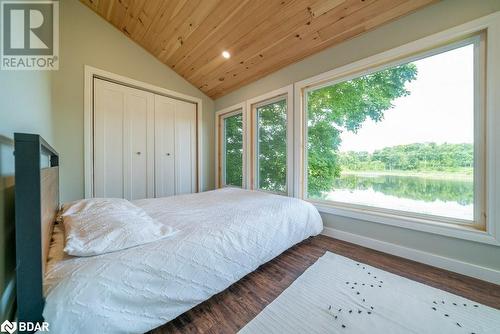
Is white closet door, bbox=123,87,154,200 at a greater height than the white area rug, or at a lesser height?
greater

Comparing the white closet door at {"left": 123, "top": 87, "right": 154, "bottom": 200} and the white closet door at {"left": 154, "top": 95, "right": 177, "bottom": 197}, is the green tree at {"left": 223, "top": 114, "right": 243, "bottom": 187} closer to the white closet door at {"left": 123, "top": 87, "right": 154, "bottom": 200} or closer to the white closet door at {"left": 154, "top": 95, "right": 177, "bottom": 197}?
the white closet door at {"left": 154, "top": 95, "right": 177, "bottom": 197}

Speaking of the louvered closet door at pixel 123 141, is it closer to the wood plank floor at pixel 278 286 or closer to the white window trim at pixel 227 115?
the white window trim at pixel 227 115

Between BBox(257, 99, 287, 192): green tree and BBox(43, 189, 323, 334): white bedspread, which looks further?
BBox(257, 99, 287, 192): green tree

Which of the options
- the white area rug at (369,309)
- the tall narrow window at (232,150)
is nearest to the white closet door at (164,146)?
the tall narrow window at (232,150)

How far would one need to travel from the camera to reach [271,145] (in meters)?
2.97

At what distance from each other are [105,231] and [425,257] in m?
2.48

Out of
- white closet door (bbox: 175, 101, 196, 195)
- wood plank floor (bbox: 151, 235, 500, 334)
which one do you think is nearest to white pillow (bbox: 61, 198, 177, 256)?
wood plank floor (bbox: 151, 235, 500, 334)

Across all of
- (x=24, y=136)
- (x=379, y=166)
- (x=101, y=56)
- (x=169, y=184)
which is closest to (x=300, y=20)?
(x=379, y=166)

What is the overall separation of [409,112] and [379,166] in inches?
23.5

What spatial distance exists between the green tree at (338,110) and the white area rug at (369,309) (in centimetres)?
126

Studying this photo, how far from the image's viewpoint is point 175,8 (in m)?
2.18

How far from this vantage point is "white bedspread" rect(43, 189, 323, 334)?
0.73m

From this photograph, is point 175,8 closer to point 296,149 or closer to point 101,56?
point 101,56

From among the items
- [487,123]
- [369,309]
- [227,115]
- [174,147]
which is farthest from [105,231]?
[227,115]
